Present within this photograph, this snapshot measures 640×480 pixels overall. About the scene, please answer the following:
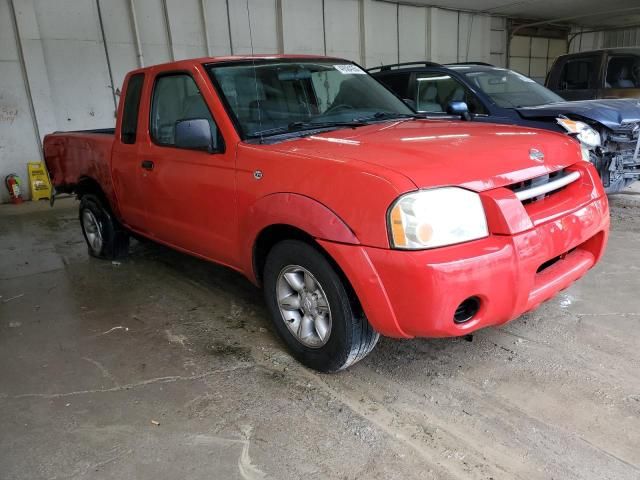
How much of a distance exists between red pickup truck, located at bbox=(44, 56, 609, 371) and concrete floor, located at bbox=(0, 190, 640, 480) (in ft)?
1.13

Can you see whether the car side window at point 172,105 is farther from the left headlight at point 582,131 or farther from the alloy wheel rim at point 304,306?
the left headlight at point 582,131

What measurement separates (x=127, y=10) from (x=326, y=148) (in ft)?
29.2

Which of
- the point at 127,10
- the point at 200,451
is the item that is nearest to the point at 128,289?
the point at 200,451

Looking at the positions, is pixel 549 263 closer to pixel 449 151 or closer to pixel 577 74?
pixel 449 151

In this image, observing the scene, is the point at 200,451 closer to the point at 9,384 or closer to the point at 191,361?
the point at 191,361

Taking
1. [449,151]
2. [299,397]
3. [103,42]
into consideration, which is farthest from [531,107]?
[103,42]

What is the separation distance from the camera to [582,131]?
523cm

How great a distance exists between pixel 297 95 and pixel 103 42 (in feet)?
25.5

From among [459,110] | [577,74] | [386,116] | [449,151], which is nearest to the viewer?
[449,151]

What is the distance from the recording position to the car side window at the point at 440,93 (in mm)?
5849

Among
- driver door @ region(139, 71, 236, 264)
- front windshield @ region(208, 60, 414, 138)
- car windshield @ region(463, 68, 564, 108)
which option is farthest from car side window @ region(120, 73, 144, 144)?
car windshield @ region(463, 68, 564, 108)

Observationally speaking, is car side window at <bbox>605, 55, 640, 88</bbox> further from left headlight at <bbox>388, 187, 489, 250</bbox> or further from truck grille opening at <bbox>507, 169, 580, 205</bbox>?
left headlight at <bbox>388, 187, 489, 250</bbox>

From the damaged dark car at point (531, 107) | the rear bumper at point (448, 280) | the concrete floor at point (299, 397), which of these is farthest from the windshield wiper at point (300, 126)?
the damaged dark car at point (531, 107)

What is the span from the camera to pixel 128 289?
4223mm
